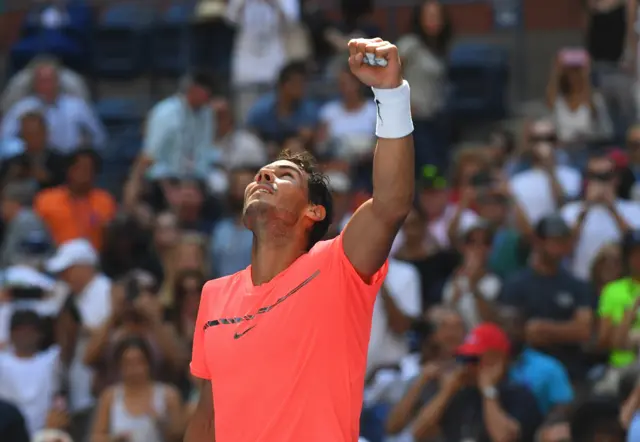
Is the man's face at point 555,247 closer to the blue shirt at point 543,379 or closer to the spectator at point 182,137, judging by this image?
the blue shirt at point 543,379

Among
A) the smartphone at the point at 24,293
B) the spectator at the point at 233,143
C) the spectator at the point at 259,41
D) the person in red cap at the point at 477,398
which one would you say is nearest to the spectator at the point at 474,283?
the person in red cap at the point at 477,398

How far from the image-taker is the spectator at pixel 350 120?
1146cm

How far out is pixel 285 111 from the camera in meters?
12.0

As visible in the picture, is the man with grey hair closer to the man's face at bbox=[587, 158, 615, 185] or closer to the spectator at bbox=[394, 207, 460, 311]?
the spectator at bbox=[394, 207, 460, 311]

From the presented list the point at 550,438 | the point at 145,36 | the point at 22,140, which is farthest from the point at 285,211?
the point at 145,36

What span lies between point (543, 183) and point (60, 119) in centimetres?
435

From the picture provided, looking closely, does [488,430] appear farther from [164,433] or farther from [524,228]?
[524,228]

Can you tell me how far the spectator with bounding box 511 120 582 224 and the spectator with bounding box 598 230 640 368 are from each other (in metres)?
1.33

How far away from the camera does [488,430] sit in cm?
788

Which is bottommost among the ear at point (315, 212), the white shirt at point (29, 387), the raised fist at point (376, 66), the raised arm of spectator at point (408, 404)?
the white shirt at point (29, 387)

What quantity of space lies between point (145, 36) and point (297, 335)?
33.1ft

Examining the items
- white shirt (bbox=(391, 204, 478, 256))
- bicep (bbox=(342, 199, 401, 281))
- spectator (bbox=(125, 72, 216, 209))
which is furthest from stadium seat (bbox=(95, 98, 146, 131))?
bicep (bbox=(342, 199, 401, 281))

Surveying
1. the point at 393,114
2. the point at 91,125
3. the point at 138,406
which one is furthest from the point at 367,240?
the point at 91,125

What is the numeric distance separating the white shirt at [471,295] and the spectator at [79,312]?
2264 mm
